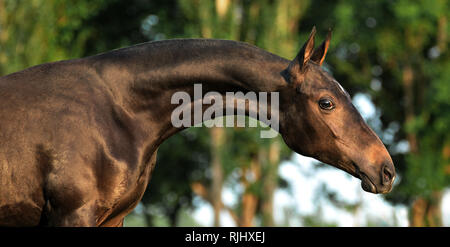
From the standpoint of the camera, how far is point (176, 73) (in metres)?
3.89

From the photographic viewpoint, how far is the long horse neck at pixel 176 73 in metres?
3.86

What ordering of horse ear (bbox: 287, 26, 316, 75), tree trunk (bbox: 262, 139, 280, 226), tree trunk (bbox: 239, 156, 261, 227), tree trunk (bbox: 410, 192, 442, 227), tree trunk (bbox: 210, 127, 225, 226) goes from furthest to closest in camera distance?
tree trunk (bbox: 239, 156, 261, 227), tree trunk (bbox: 410, 192, 442, 227), tree trunk (bbox: 262, 139, 280, 226), tree trunk (bbox: 210, 127, 225, 226), horse ear (bbox: 287, 26, 316, 75)

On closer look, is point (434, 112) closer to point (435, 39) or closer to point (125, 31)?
point (435, 39)

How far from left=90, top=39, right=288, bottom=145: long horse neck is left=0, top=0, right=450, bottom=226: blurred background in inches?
571

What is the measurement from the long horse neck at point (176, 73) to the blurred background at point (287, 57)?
1450 centimetres

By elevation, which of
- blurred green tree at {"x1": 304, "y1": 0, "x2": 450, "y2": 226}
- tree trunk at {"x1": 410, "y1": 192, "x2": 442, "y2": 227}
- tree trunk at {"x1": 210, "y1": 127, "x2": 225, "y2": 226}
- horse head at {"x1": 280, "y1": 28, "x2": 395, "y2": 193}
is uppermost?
blurred green tree at {"x1": 304, "y1": 0, "x2": 450, "y2": 226}

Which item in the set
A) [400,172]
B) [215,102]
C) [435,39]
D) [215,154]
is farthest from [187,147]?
[215,102]

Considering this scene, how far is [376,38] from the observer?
2409 centimetres

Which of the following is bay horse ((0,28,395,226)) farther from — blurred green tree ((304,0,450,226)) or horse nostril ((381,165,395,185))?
blurred green tree ((304,0,450,226))

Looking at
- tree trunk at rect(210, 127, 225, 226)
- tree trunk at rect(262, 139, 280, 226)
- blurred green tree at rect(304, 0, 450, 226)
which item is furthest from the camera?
blurred green tree at rect(304, 0, 450, 226)

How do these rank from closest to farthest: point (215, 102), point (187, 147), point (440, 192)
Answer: point (215, 102), point (440, 192), point (187, 147)

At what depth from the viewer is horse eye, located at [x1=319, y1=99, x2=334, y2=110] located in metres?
3.84

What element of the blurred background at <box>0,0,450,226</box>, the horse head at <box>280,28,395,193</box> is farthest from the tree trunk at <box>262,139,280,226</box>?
the horse head at <box>280,28,395,193</box>
